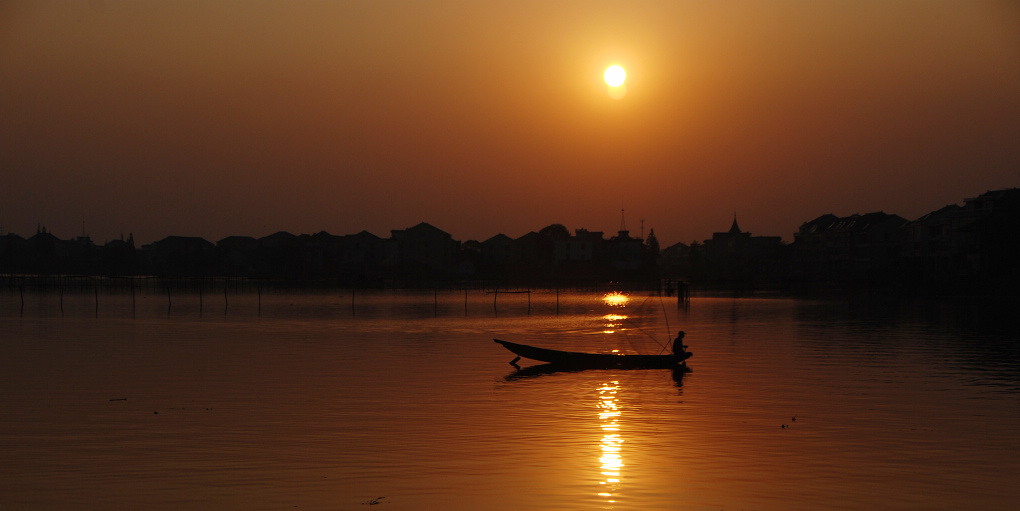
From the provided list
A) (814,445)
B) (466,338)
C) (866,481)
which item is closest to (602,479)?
(866,481)

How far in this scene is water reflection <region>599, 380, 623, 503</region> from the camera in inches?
630

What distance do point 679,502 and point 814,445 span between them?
653 centimetres

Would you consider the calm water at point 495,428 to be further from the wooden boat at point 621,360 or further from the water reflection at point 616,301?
the water reflection at point 616,301

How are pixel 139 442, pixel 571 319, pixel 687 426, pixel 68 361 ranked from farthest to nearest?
pixel 571 319 < pixel 68 361 < pixel 687 426 < pixel 139 442

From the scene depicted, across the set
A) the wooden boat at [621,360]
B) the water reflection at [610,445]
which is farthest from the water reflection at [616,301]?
the water reflection at [610,445]

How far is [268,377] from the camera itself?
3353 centimetres

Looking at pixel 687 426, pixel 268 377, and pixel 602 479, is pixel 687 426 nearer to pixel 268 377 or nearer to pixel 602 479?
pixel 602 479

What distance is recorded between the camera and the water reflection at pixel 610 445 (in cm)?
1600

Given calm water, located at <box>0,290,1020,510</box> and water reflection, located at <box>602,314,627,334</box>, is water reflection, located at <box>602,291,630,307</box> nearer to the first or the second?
water reflection, located at <box>602,314,627,334</box>

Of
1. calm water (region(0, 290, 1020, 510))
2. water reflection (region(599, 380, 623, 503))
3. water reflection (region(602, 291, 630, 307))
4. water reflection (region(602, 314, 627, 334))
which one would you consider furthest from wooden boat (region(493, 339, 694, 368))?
water reflection (region(602, 291, 630, 307))

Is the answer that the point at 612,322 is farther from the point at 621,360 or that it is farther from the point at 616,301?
the point at 616,301

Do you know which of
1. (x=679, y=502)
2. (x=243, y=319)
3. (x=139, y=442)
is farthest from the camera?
(x=243, y=319)

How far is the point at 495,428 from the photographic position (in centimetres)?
2230

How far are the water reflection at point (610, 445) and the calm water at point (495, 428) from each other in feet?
0.23
